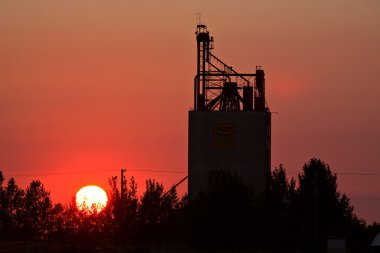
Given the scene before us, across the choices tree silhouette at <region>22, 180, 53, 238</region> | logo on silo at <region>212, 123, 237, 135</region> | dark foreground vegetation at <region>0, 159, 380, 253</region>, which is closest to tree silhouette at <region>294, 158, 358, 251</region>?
dark foreground vegetation at <region>0, 159, 380, 253</region>

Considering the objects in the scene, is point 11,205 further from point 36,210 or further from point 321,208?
point 321,208

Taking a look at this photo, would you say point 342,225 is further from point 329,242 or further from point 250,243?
point 250,243

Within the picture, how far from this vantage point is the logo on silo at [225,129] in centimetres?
9419

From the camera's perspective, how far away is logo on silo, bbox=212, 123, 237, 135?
309ft

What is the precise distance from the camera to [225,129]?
94188 mm

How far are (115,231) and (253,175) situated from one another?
2237 centimetres

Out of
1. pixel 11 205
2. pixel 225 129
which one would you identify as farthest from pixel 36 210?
pixel 225 129

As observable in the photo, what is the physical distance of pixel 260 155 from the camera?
94438mm

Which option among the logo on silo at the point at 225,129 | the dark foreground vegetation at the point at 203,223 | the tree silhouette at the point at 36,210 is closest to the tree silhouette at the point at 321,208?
the dark foreground vegetation at the point at 203,223

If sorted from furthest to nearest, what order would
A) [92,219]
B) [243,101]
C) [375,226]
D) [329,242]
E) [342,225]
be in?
[375,226] < [243,101] < [342,225] < [329,242] < [92,219]

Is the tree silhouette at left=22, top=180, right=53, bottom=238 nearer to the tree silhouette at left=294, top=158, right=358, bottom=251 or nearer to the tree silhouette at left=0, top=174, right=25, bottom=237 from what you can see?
the tree silhouette at left=0, top=174, right=25, bottom=237

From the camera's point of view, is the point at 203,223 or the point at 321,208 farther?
the point at 321,208

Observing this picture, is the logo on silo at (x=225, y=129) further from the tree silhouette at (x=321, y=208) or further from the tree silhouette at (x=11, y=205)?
the tree silhouette at (x=11, y=205)

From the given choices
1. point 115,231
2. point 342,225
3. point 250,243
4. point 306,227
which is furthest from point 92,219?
point 342,225
